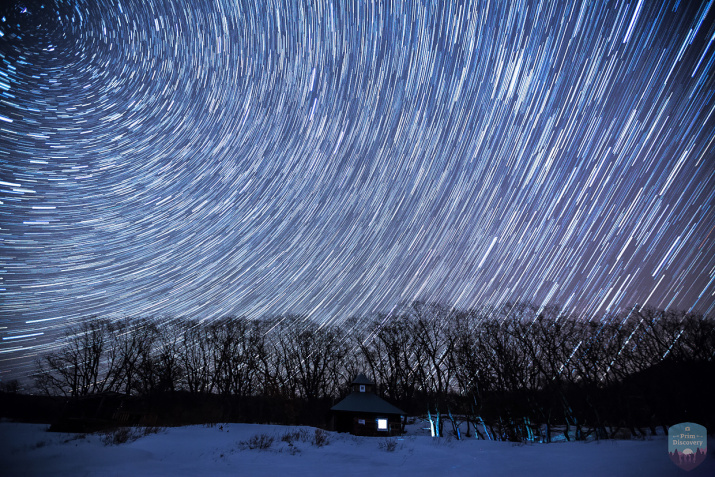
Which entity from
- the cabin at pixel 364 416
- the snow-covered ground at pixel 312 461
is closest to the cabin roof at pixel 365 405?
the cabin at pixel 364 416

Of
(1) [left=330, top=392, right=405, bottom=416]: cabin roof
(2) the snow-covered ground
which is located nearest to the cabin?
(1) [left=330, top=392, right=405, bottom=416]: cabin roof

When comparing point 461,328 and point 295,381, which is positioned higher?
point 461,328

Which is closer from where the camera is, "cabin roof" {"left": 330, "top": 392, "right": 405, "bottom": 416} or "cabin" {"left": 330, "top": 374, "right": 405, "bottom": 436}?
"cabin" {"left": 330, "top": 374, "right": 405, "bottom": 436}

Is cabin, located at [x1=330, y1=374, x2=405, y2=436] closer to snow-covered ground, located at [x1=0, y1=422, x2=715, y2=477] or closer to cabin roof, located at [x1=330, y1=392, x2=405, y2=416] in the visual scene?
cabin roof, located at [x1=330, y1=392, x2=405, y2=416]

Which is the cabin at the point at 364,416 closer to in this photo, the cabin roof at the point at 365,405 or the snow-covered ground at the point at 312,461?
the cabin roof at the point at 365,405

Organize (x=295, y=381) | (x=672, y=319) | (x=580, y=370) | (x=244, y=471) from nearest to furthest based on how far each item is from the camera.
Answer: (x=244, y=471), (x=580, y=370), (x=672, y=319), (x=295, y=381)

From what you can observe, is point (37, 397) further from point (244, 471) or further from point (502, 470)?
point (502, 470)

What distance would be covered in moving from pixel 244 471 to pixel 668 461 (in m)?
14.2

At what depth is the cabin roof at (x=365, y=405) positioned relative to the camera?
3092cm

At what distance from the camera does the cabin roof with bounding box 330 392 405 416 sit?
30922 mm

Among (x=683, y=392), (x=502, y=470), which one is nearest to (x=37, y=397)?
(x=502, y=470)

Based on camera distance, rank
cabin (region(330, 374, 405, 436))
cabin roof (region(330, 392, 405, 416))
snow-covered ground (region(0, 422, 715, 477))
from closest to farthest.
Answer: snow-covered ground (region(0, 422, 715, 477))
cabin (region(330, 374, 405, 436))
cabin roof (region(330, 392, 405, 416))

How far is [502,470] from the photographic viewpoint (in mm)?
12242

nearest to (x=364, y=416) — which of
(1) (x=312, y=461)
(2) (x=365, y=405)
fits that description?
(2) (x=365, y=405)
